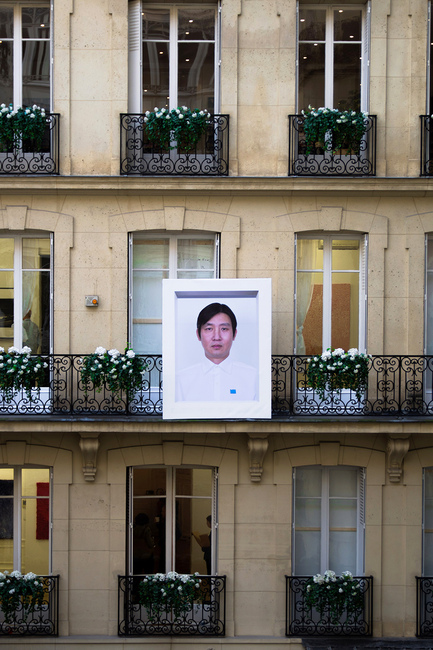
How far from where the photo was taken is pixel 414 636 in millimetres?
12875

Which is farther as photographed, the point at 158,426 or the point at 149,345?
the point at 149,345

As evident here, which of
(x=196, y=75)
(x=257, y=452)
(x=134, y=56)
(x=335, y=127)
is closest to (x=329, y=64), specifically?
(x=335, y=127)

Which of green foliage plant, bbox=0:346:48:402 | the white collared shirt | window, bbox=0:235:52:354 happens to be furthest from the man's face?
window, bbox=0:235:52:354

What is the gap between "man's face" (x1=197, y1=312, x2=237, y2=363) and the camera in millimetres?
12141

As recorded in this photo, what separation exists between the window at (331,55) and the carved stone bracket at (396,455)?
5.71 m

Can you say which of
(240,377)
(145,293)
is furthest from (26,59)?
(240,377)

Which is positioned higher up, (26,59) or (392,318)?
(26,59)

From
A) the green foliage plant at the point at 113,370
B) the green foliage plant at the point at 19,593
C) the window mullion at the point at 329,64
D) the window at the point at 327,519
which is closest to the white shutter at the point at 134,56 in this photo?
the window mullion at the point at 329,64

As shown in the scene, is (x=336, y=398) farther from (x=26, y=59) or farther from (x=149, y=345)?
(x=26, y=59)

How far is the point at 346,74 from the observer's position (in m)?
13.3

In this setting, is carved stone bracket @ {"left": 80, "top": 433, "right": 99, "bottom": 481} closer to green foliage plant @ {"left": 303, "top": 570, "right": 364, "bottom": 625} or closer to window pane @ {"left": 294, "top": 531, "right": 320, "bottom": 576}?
window pane @ {"left": 294, "top": 531, "right": 320, "bottom": 576}

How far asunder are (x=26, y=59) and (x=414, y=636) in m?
11.9

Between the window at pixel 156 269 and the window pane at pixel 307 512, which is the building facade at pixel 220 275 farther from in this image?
the window pane at pixel 307 512

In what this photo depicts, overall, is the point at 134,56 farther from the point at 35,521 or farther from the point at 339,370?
the point at 35,521
